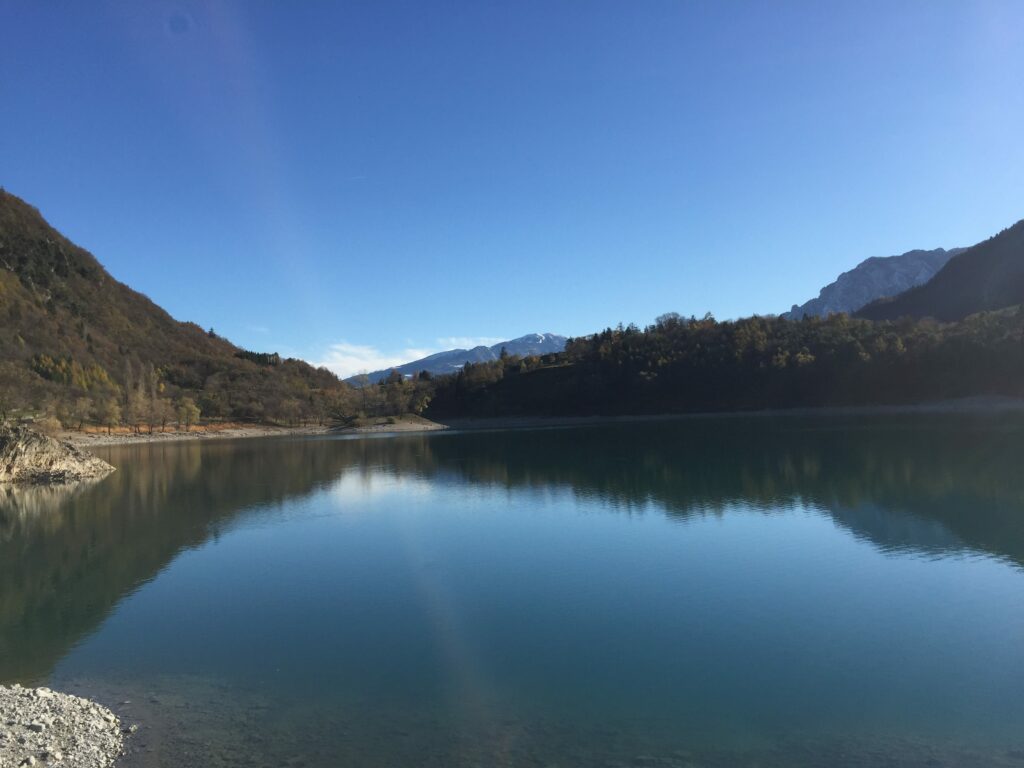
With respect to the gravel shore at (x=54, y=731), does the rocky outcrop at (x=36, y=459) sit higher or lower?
higher

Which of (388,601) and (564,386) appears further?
(564,386)

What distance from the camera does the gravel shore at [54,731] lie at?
6016 mm

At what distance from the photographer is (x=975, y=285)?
389ft

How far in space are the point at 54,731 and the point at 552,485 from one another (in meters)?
21.8

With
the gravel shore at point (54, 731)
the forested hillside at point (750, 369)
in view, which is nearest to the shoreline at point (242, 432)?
the forested hillside at point (750, 369)

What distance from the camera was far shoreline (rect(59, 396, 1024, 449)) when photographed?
216ft

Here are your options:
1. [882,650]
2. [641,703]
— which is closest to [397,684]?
[641,703]

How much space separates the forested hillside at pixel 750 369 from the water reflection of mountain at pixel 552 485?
2897 centimetres

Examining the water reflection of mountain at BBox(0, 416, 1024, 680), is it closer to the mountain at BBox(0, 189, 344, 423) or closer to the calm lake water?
the calm lake water

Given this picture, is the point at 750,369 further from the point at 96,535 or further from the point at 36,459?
the point at 96,535

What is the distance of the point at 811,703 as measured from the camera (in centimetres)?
718

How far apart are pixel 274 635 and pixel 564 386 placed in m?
93.0

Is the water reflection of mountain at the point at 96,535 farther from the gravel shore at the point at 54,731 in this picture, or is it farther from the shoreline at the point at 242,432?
the shoreline at the point at 242,432

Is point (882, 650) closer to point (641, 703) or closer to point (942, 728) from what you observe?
point (942, 728)
